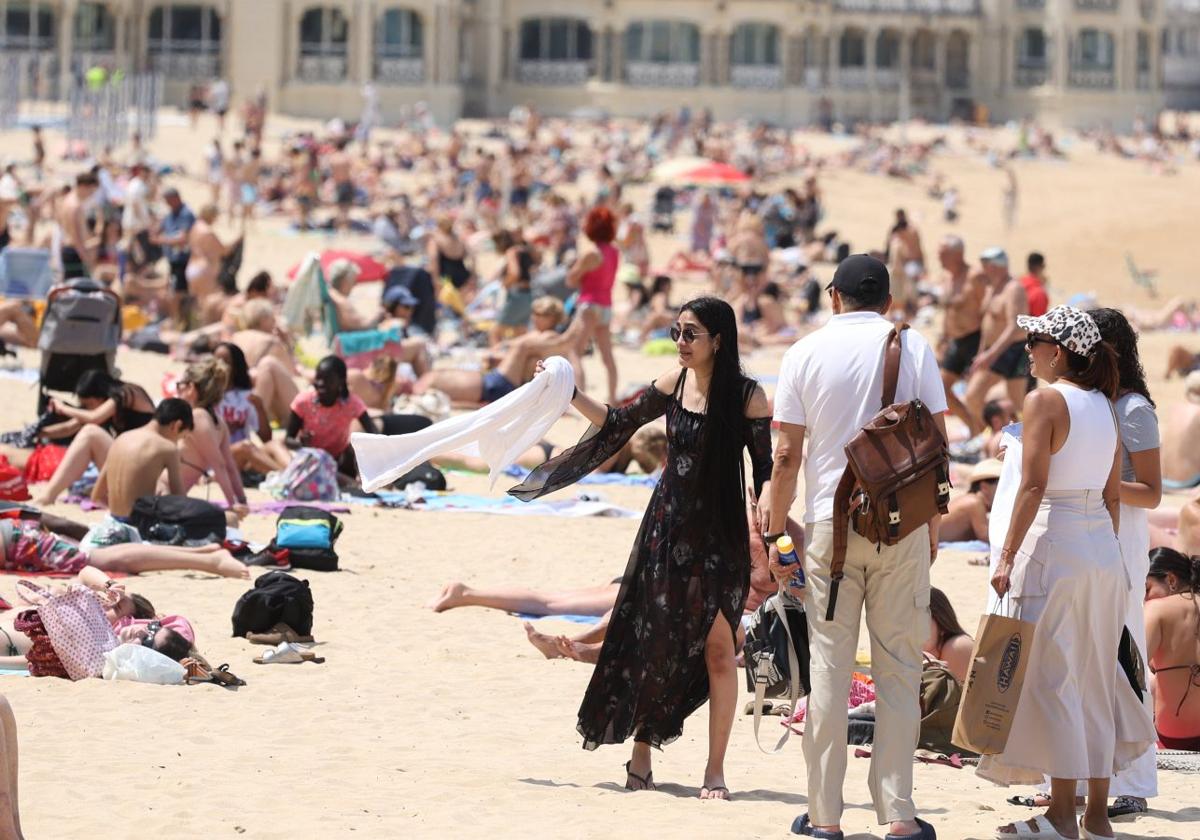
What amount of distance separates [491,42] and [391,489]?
4181 cm

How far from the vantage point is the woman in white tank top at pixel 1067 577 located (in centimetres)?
479

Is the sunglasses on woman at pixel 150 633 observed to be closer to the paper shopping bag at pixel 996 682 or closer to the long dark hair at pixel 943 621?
the long dark hair at pixel 943 621

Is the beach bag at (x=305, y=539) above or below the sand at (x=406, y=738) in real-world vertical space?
above

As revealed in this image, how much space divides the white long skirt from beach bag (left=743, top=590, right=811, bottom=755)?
601 mm

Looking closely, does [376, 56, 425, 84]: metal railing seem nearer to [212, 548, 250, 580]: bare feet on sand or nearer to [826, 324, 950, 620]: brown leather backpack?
[212, 548, 250, 580]: bare feet on sand

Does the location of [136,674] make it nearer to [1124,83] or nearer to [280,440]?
[280,440]

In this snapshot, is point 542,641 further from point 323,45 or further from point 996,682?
point 323,45

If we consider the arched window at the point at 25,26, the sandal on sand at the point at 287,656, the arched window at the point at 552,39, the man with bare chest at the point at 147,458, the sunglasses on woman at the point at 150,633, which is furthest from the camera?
the arched window at the point at 552,39

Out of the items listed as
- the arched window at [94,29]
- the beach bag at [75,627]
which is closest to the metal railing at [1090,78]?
the arched window at [94,29]

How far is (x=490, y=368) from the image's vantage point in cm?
1373

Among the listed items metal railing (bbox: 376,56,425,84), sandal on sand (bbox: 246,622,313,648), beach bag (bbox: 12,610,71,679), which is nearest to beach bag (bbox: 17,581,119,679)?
beach bag (bbox: 12,610,71,679)

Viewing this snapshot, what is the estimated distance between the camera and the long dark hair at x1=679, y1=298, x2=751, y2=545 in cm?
521

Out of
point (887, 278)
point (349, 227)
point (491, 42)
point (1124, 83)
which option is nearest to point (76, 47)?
point (491, 42)

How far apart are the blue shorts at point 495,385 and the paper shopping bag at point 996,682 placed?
7.84 metres
